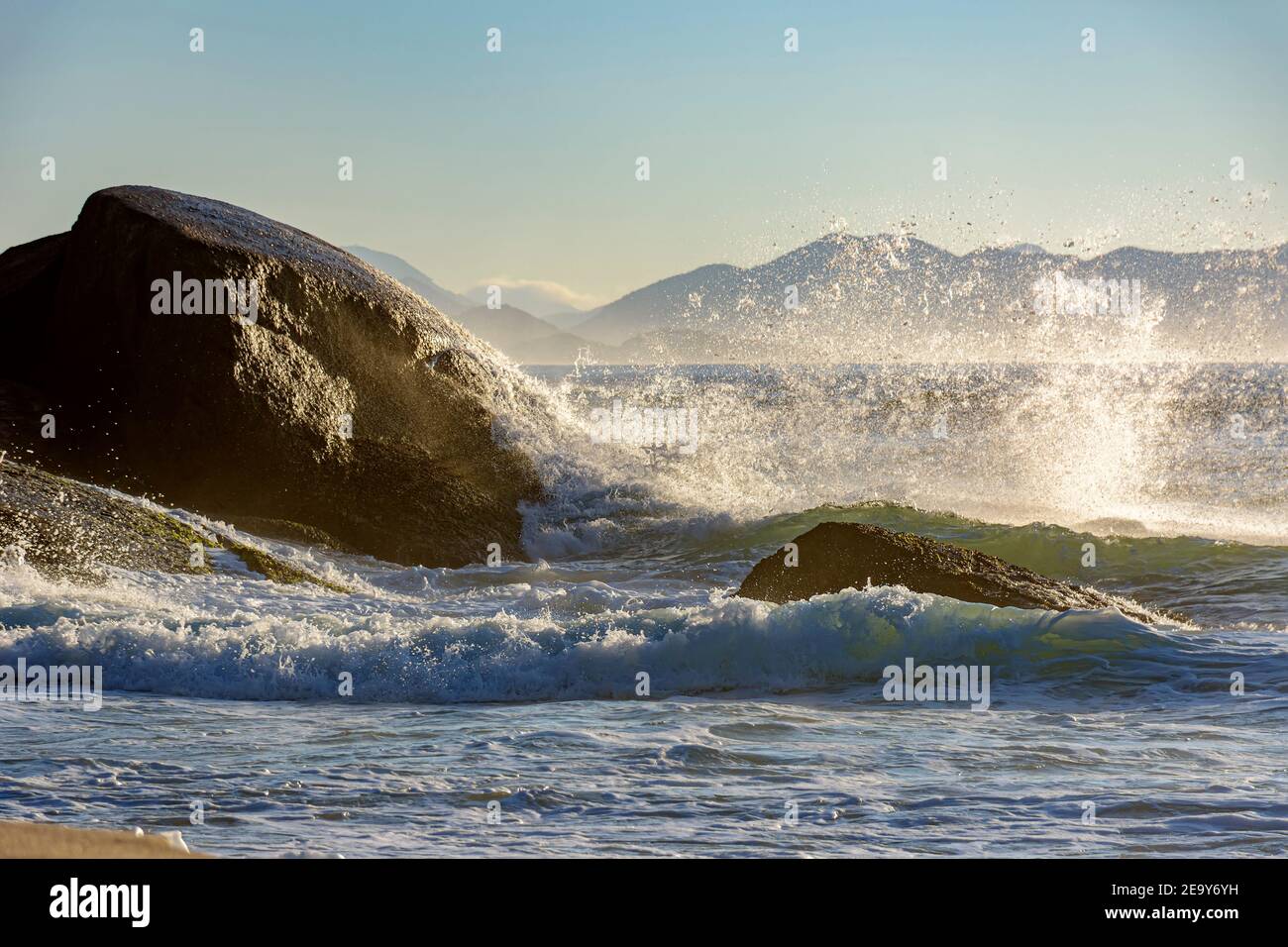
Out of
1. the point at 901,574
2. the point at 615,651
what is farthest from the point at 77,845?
the point at 901,574

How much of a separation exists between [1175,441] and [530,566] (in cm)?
1968

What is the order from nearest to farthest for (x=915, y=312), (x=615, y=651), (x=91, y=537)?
(x=615, y=651) → (x=91, y=537) → (x=915, y=312)

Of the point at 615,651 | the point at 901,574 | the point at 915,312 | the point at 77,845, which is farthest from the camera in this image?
the point at 915,312

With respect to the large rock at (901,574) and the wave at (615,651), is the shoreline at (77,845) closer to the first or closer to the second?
the wave at (615,651)

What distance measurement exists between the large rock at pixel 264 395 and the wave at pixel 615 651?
5.83 metres

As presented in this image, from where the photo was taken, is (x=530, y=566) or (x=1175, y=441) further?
(x=1175, y=441)

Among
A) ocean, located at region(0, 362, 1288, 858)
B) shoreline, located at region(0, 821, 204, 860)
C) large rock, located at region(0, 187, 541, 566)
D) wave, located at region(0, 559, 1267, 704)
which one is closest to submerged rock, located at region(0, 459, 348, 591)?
ocean, located at region(0, 362, 1288, 858)

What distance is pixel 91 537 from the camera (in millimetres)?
11898

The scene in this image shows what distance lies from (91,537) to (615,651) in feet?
17.7

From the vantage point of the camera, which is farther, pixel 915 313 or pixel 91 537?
pixel 915 313

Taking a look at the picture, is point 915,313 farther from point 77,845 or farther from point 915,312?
point 77,845
